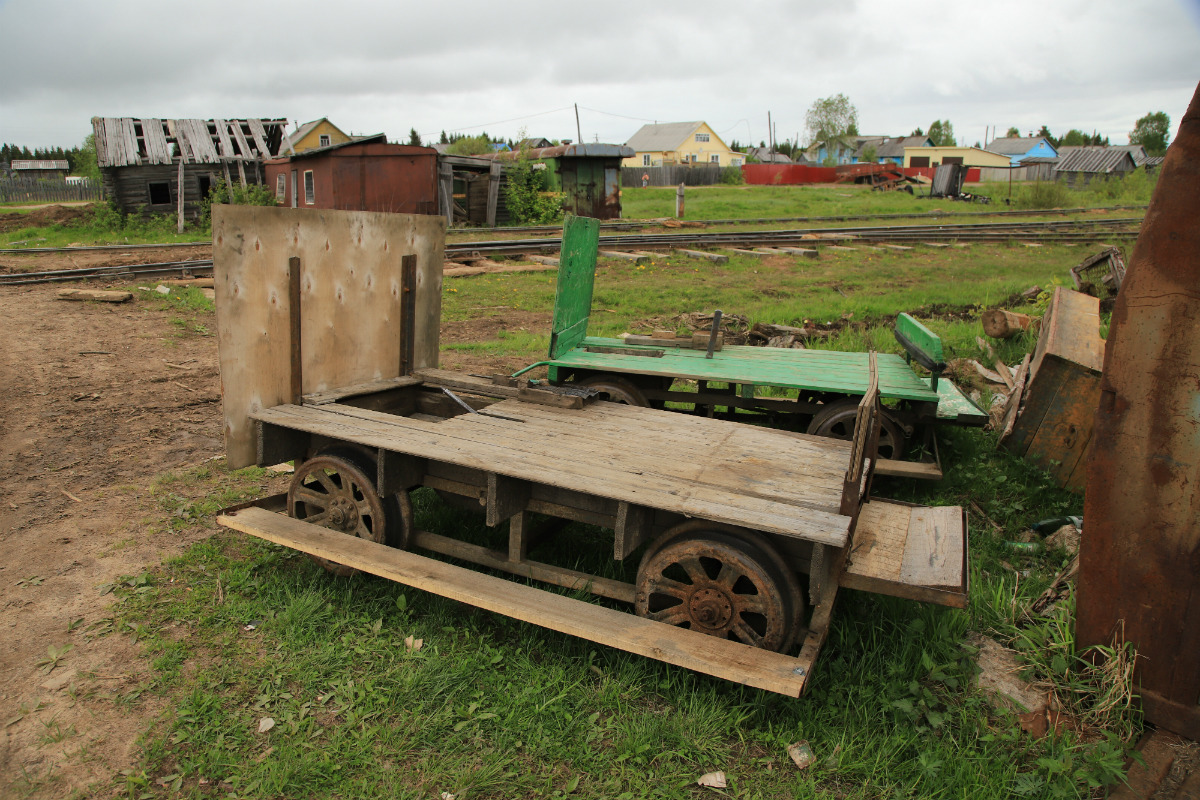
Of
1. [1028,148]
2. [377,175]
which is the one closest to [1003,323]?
[377,175]

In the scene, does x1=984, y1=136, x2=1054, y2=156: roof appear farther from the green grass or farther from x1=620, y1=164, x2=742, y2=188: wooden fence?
the green grass

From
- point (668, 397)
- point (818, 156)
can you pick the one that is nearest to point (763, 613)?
point (668, 397)

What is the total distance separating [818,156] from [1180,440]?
105 m

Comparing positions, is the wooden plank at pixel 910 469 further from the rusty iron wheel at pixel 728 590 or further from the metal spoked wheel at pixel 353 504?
the metal spoked wheel at pixel 353 504

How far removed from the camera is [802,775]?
2.89 m

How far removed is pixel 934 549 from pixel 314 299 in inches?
150

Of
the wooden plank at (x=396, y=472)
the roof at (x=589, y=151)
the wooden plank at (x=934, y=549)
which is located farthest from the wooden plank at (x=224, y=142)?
the wooden plank at (x=934, y=549)

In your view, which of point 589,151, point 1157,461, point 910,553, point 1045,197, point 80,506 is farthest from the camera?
point 1045,197

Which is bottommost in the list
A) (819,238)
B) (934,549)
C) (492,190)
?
(934,549)

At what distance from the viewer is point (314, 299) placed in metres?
4.75

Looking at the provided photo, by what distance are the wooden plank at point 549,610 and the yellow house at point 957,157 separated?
79093mm

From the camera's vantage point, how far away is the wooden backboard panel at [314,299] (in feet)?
13.9

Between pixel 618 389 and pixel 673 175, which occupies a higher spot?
pixel 673 175

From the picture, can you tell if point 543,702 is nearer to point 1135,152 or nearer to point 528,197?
point 528,197
